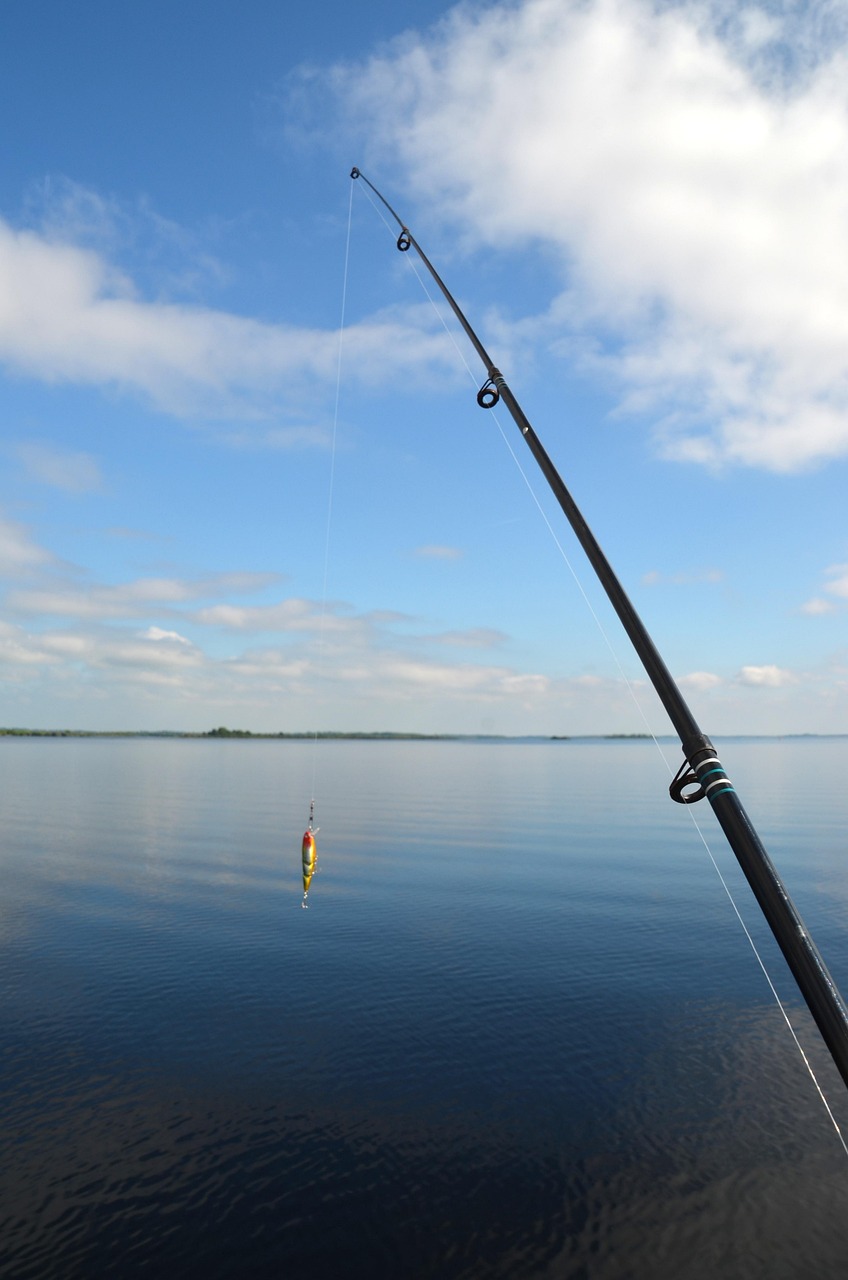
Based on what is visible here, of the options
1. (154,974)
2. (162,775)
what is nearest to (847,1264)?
(154,974)

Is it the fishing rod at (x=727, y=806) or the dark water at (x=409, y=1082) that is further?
the dark water at (x=409, y=1082)

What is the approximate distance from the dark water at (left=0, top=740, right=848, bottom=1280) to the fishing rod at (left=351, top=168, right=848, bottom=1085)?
10936mm

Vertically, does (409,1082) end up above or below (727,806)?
below

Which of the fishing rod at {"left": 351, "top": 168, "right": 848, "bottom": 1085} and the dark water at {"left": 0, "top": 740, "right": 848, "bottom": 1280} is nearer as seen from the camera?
the fishing rod at {"left": 351, "top": 168, "right": 848, "bottom": 1085}

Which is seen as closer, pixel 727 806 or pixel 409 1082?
pixel 727 806

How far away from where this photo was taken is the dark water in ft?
40.3

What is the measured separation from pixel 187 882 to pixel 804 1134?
30.4 meters

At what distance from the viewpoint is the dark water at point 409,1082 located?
40.3ft

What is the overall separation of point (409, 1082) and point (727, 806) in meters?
15.9

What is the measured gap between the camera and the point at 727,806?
14.4 feet

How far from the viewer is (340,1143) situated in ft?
48.2

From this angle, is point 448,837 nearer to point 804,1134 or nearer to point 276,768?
point 804,1134

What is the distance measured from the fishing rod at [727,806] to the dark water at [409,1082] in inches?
431

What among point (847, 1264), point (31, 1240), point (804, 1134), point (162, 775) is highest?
point (162, 775)
